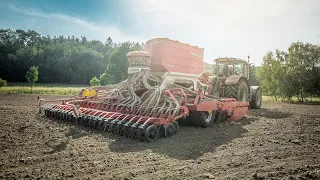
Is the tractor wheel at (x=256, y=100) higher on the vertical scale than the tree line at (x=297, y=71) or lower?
lower

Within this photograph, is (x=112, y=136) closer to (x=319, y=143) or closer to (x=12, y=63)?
(x=319, y=143)

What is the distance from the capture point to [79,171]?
3.36m

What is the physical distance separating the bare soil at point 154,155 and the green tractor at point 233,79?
4.03 m

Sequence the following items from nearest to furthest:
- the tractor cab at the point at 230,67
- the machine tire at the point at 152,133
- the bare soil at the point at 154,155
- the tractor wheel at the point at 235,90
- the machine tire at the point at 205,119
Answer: the bare soil at the point at 154,155, the machine tire at the point at 152,133, the machine tire at the point at 205,119, the tractor wheel at the point at 235,90, the tractor cab at the point at 230,67

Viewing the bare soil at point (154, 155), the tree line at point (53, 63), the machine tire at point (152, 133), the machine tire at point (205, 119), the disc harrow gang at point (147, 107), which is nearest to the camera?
the bare soil at point (154, 155)

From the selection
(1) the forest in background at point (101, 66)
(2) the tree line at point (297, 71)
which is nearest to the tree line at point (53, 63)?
(1) the forest in background at point (101, 66)

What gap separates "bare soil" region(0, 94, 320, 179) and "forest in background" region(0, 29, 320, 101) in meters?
4.20

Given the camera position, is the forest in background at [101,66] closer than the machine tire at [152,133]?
No

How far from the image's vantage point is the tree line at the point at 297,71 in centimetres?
2367

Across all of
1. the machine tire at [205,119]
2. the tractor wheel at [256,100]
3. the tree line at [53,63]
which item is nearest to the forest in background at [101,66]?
the tree line at [53,63]

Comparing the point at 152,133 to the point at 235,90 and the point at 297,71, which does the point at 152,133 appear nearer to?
the point at 235,90

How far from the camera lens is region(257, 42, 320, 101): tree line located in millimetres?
23672

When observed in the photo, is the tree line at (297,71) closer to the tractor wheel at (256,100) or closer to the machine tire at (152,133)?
the tractor wheel at (256,100)

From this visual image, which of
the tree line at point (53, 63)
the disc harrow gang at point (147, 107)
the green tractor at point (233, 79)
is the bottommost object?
the disc harrow gang at point (147, 107)
